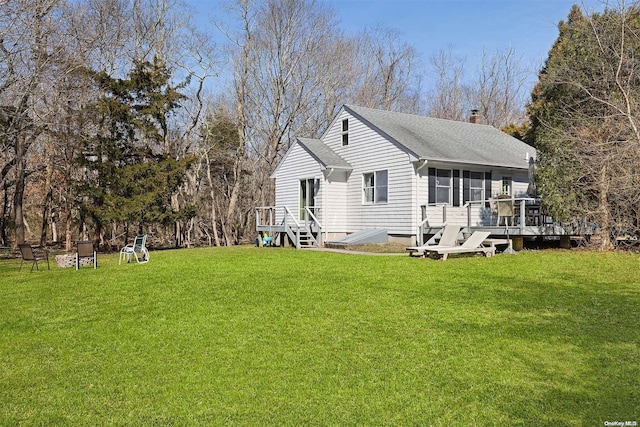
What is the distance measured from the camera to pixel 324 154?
2095 cm

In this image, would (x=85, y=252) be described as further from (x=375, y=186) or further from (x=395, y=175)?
(x=395, y=175)

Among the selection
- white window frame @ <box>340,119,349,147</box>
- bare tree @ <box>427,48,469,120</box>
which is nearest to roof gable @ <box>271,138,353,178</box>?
white window frame @ <box>340,119,349,147</box>

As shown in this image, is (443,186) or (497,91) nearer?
(443,186)

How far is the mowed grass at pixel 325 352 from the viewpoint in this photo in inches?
164

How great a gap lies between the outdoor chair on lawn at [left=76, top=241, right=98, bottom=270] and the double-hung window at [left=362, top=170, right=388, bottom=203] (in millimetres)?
10020

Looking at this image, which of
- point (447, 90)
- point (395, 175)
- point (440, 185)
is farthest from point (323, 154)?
point (447, 90)

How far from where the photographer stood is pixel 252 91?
3300cm

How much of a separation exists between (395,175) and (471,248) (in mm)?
4728

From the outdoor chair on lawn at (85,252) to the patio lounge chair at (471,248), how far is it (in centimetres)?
919

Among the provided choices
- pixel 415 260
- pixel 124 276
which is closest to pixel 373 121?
pixel 415 260

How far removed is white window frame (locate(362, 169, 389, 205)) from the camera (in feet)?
62.3

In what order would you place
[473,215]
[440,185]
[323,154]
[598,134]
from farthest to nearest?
[323,154]
[473,215]
[440,185]
[598,134]

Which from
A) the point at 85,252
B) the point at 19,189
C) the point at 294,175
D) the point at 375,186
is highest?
the point at 294,175

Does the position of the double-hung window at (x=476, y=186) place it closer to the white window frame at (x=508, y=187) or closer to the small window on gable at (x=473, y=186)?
the small window on gable at (x=473, y=186)
